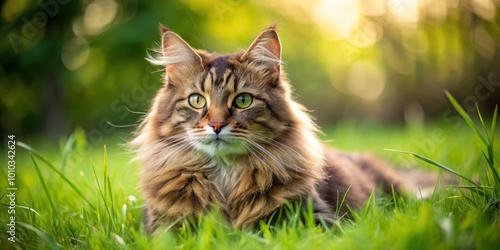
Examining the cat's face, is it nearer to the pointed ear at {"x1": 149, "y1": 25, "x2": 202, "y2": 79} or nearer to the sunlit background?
the pointed ear at {"x1": 149, "y1": 25, "x2": 202, "y2": 79}

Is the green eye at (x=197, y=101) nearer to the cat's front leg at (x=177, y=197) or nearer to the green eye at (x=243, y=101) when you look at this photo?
the green eye at (x=243, y=101)

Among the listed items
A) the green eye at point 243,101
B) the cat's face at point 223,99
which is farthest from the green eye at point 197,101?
the green eye at point 243,101

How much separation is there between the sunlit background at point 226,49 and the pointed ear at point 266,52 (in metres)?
2.60

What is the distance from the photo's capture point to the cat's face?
2334 mm

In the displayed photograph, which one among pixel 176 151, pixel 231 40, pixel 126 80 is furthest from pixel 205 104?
pixel 126 80

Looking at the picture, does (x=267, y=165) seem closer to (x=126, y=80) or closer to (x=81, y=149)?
(x=81, y=149)

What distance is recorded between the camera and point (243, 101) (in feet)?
8.11

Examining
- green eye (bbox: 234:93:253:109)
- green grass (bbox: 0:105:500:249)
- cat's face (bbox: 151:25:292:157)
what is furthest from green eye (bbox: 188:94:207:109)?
green grass (bbox: 0:105:500:249)

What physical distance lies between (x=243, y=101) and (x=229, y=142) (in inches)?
11.2

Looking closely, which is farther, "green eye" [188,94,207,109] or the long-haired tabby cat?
"green eye" [188,94,207,109]

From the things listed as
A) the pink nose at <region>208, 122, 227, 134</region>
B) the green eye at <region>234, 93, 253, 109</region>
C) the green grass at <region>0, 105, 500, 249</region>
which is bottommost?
the green grass at <region>0, 105, 500, 249</region>

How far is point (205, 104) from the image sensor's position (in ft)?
8.11

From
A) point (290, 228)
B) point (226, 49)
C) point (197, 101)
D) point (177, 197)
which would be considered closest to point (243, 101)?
point (197, 101)

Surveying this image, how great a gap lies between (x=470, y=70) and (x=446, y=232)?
309 inches
